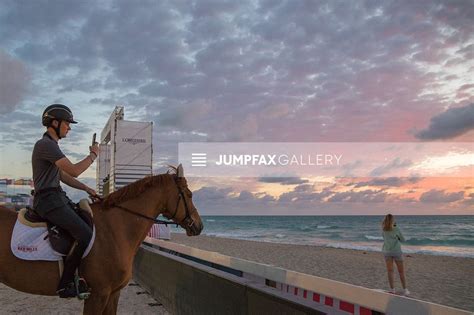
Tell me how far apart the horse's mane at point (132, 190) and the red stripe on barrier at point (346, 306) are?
7.48 ft

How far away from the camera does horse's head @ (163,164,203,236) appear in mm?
4535

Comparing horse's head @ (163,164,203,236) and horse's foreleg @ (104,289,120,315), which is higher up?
horse's head @ (163,164,203,236)

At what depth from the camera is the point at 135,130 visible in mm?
15375

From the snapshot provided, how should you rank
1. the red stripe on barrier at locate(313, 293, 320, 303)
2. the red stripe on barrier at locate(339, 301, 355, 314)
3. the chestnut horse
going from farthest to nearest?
the chestnut horse, the red stripe on barrier at locate(313, 293, 320, 303), the red stripe on barrier at locate(339, 301, 355, 314)

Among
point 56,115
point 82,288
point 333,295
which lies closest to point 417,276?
point 333,295

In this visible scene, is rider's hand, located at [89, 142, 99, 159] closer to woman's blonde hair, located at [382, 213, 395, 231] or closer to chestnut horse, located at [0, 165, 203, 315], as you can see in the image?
chestnut horse, located at [0, 165, 203, 315]

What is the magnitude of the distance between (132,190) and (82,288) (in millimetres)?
1078

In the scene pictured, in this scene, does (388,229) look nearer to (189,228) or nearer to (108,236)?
(189,228)

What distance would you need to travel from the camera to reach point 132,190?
4445 mm

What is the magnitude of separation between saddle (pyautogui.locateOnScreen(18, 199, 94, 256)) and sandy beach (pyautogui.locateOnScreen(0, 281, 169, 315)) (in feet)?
10.8

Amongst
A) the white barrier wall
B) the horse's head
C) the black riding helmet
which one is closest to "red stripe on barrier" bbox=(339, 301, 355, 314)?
the white barrier wall

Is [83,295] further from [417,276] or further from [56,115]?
[417,276]

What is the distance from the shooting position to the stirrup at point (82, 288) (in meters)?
3.79

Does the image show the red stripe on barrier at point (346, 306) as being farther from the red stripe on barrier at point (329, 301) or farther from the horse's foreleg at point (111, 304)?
the horse's foreleg at point (111, 304)
